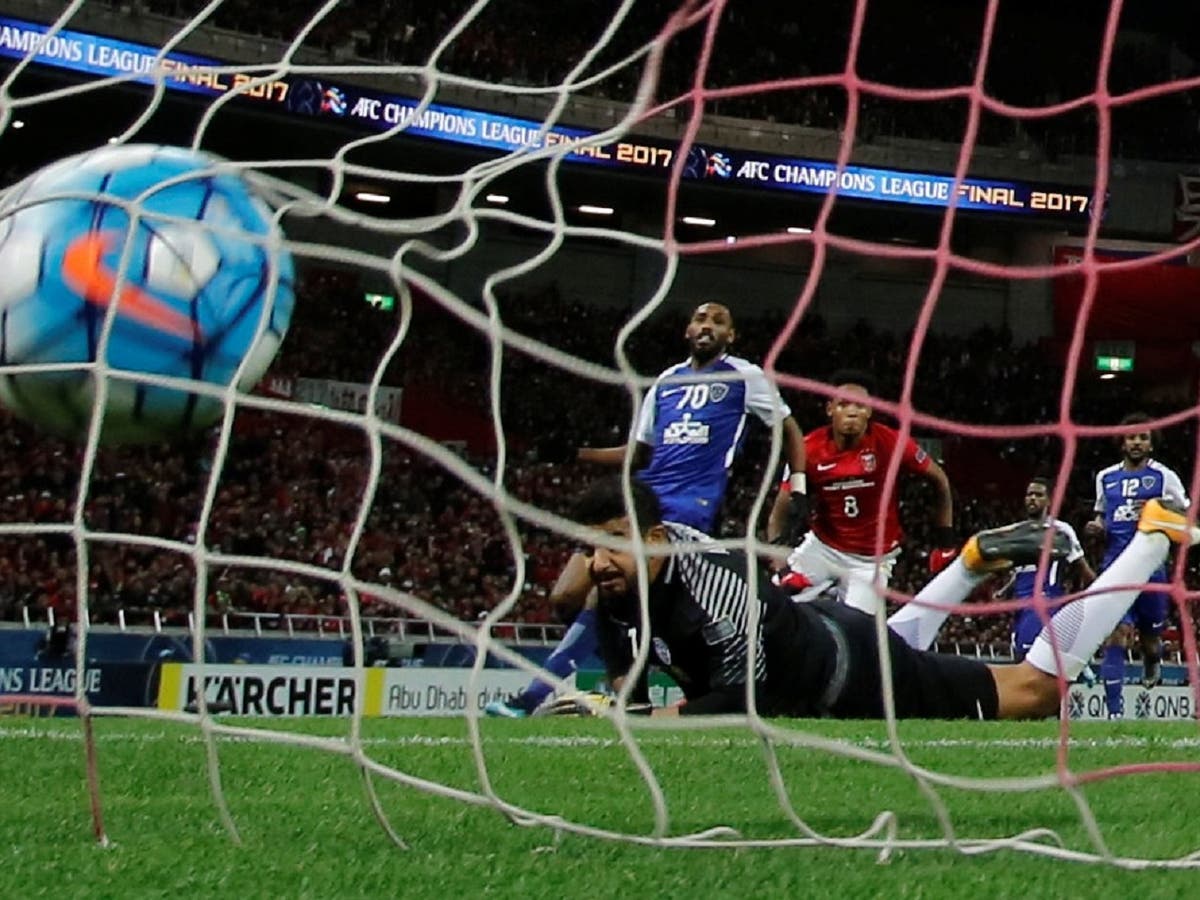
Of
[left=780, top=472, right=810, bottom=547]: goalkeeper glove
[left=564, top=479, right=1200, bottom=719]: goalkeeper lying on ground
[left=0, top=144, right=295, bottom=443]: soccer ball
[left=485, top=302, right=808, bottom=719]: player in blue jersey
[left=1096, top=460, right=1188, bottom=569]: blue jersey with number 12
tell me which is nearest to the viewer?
[left=0, top=144, right=295, bottom=443]: soccer ball

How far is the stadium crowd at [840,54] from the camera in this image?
834 inches

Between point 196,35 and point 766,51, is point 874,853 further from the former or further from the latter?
point 766,51

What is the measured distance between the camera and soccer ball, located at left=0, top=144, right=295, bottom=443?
306cm

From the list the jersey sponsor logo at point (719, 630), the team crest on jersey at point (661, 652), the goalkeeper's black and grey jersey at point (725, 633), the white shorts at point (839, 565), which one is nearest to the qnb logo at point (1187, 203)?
the white shorts at point (839, 565)

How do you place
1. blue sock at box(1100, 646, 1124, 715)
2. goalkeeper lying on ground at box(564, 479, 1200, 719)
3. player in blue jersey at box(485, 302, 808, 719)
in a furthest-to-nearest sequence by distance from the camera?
blue sock at box(1100, 646, 1124, 715)
player in blue jersey at box(485, 302, 808, 719)
goalkeeper lying on ground at box(564, 479, 1200, 719)

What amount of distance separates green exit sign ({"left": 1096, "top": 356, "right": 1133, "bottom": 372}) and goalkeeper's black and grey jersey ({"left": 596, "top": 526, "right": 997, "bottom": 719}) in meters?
22.2

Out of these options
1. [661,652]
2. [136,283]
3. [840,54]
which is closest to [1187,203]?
[840,54]

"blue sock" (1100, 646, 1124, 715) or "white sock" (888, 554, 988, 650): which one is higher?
"white sock" (888, 554, 988, 650)

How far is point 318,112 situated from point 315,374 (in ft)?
9.35

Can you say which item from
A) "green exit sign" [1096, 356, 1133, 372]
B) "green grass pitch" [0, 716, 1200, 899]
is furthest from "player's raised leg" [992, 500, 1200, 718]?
"green exit sign" [1096, 356, 1133, 372]

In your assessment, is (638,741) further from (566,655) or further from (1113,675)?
(1113,675)

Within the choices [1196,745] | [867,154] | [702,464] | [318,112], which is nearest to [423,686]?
[702,464]

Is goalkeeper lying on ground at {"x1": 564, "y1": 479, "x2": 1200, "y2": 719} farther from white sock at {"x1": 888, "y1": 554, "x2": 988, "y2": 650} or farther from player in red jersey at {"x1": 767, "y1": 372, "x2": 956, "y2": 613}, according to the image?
player in red jersey at {"x1": 767, "y1": 372, "x2": 956, "y2": 613}

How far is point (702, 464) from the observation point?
22.6 ft
